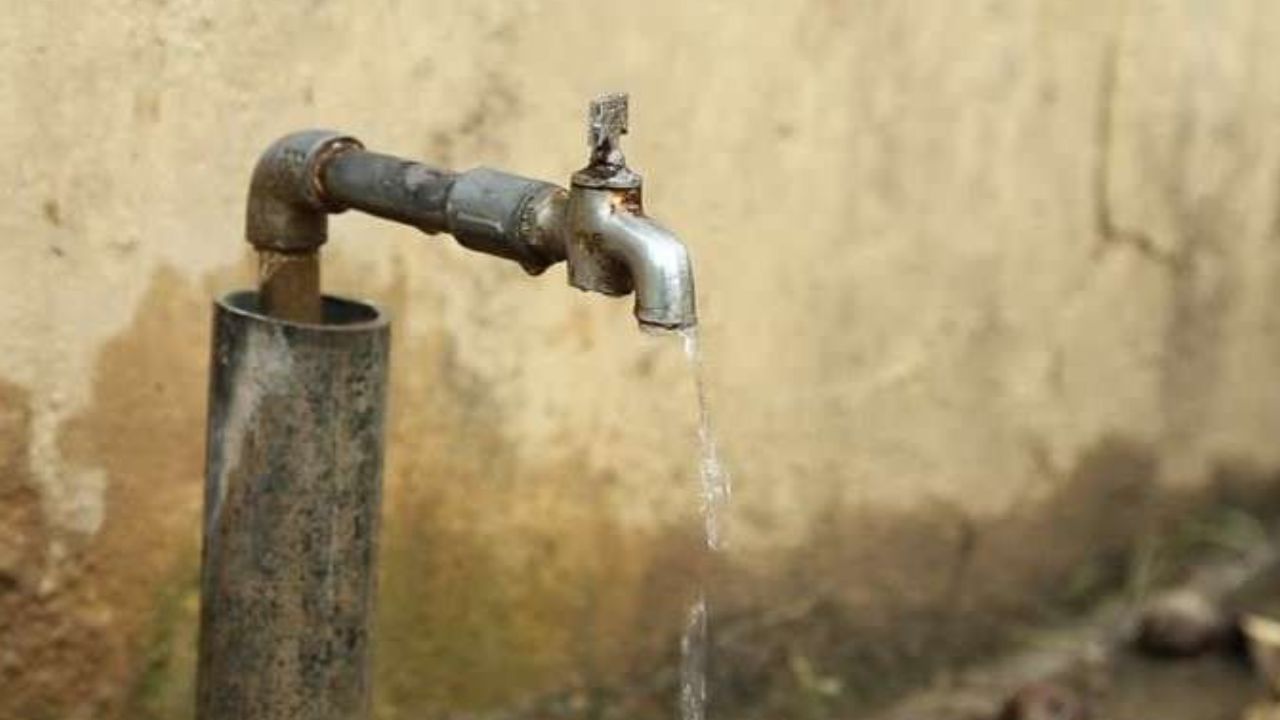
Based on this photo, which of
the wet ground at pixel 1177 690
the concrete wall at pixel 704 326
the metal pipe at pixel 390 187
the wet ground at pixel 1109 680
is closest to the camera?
the metal pipe at pixel 390 187

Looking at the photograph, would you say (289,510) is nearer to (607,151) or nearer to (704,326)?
(607,151)

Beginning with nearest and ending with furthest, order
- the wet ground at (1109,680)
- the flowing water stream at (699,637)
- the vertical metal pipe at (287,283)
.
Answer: the vertical metal pipe at (287,283), the flowing water stream at (699,637), the wet ground at (1109,680)

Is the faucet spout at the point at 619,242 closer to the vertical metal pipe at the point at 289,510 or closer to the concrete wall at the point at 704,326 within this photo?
the vertical metal pipe at the point at 289,510

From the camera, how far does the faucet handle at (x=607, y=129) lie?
2.08 meters

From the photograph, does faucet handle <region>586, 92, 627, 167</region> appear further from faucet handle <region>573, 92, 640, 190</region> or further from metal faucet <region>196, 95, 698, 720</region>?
metal faucet <region>196, 95, 698, 720</region>

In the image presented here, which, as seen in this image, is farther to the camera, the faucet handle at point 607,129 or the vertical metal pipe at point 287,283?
the vertical metal pipe at point 287,283

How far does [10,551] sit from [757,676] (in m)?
1.27

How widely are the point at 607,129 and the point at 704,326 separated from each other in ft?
3.99

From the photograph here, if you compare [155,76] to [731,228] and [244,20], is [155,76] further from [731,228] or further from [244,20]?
[731,228]

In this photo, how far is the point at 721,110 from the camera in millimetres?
3217

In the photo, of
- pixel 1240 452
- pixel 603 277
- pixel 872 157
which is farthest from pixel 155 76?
pixel 1240 452

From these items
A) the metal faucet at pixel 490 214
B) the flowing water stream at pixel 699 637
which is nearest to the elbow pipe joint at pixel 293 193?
the metal faucet at pixel 490 214

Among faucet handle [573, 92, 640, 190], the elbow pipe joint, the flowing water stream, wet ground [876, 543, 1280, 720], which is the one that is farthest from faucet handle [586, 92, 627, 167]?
wet ground [876, 543, 1280, 720]

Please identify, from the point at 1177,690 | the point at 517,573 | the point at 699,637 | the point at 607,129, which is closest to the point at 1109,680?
the point at 1177,690
